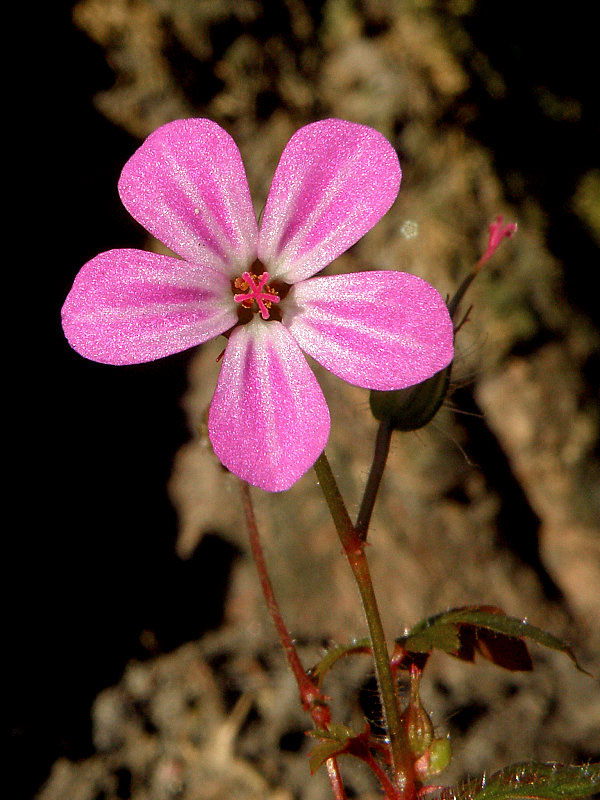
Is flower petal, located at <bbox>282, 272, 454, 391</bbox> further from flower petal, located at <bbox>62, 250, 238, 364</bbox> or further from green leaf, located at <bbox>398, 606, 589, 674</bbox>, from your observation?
green leaf, located at <bbox>398, 606, 589, 674</bbox>

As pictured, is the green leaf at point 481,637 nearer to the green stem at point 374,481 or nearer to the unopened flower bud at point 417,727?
the unopened flower bud at point 417,727

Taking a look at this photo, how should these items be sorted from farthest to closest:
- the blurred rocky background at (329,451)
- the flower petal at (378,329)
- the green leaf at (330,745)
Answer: the blurred rocky background at (329,451)
the green leaf at (330,745)
the flower petal at (378,329)

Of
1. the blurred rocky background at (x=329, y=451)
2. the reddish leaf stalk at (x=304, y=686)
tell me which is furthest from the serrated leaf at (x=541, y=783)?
the blurred rocky background at (x=329, y=451)

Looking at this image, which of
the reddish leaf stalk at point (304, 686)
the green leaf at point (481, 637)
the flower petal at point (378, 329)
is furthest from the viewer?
the reddish leaf stalk at point (304, 686)

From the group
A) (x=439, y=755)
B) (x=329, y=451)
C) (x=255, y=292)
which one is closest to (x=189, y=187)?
(x=255, y=292)

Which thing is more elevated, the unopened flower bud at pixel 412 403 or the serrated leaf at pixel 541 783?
the unopened flower bud at pixel 412 403

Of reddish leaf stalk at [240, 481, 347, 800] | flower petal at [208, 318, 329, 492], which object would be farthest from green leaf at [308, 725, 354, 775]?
flower petal at [208, 318, 329, 492]
